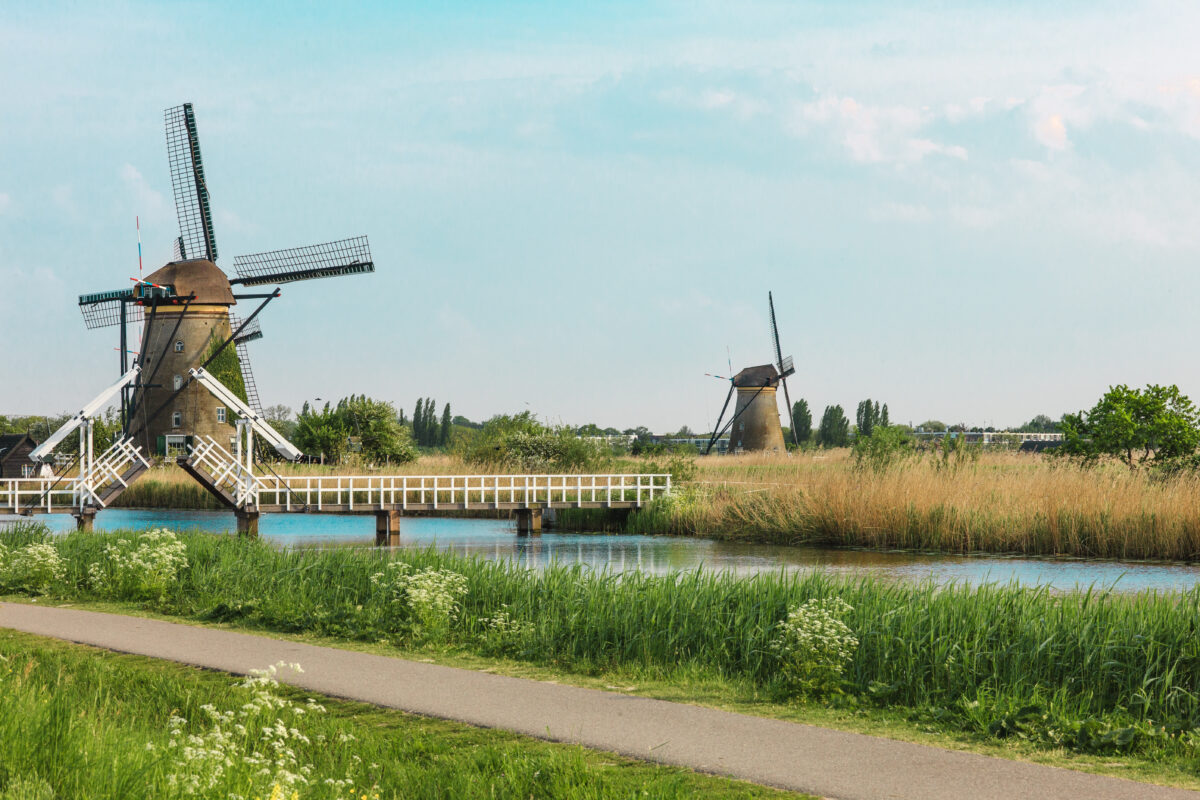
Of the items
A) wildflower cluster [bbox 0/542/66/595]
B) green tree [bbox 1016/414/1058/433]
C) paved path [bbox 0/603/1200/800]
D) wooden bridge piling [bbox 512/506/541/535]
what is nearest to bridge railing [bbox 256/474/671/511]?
wooden bridge piling [bbox 512/506/541/535]

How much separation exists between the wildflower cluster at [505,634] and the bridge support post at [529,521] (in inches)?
917

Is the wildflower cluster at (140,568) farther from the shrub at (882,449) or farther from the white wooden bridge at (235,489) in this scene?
the shrub at (882,449)

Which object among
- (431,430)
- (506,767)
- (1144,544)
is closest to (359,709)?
(506,767)

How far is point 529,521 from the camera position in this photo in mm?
34688

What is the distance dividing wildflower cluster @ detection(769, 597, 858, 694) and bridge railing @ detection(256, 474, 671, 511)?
966 inches

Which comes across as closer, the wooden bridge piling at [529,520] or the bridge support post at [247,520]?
the bridge support post at [247,520]

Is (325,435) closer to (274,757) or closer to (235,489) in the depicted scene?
(235,489)

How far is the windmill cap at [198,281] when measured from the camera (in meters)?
44.2

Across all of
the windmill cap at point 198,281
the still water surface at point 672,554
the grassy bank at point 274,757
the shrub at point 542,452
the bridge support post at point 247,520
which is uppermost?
the windmill cap at point 198,281

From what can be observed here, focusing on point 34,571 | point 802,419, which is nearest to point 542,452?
point 34,571

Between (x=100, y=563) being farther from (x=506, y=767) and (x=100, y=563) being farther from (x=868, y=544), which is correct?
(x=868, y=544)

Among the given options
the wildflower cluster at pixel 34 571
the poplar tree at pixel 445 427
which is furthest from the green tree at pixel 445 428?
the wildflower cluster at pixel 34 571

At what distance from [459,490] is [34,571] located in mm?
20386

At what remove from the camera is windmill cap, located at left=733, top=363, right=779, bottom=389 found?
7044 cm
